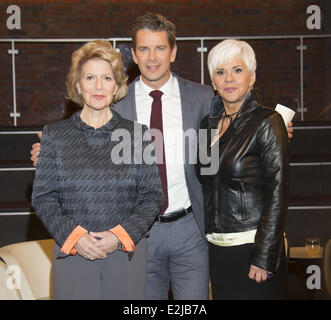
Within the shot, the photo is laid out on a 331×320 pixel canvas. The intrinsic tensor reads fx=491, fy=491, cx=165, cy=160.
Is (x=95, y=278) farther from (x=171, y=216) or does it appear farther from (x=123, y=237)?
(x=171, y=216)

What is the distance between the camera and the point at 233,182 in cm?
200

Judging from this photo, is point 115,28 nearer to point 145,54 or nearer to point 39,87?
point 39,87

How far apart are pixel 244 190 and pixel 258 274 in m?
0.34

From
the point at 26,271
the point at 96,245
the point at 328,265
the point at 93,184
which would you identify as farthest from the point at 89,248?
the point at 328,265

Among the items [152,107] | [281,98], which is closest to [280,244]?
[152,107]

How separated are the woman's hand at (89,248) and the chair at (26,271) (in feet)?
2.52

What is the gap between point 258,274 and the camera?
1.96 meters

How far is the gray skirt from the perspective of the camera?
5.99 ft

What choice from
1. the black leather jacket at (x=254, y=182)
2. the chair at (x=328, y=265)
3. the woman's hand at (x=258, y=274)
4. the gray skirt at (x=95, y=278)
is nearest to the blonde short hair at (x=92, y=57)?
the black leather jacket at (x=254, y=182)

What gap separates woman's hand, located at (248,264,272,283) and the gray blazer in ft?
Result: 1.28

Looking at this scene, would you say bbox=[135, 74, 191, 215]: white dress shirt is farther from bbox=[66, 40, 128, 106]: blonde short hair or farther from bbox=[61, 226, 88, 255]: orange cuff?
bbox=[61, 226, 88, 255]: orange cuff

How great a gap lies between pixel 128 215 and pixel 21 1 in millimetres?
5792

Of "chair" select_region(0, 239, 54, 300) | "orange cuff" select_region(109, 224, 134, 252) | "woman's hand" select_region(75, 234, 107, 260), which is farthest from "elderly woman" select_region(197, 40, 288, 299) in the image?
"chair" select_region(0, 239, 54, 300)

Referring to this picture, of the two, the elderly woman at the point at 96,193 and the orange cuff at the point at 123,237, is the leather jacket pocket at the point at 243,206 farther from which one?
the orange cuff at the point at 123,237
